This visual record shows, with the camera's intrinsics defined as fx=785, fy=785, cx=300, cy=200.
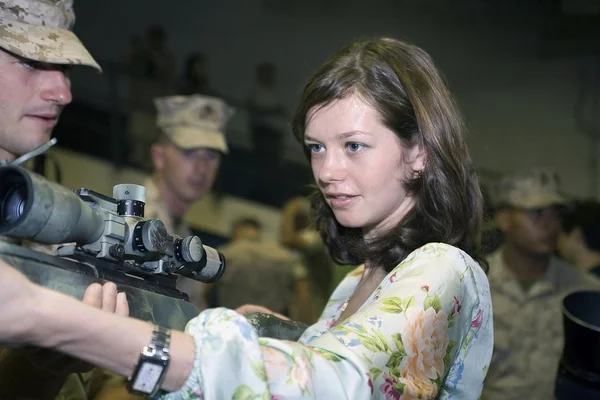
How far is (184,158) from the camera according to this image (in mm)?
3314

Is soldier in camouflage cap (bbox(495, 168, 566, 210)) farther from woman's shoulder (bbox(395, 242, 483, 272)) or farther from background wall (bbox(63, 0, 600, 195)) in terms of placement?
woman's shoulder (bbox(395, 242, 483, 272))

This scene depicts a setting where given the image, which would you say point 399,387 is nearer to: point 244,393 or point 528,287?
point 244,393

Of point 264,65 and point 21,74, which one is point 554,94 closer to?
point 264,65

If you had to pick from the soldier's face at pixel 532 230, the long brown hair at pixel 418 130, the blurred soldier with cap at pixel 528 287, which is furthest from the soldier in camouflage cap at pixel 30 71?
the soldier's face at pixel 532 230

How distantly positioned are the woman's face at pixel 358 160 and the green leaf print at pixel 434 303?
0.31 metres

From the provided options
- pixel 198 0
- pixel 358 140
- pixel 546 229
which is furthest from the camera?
pixel 198 0

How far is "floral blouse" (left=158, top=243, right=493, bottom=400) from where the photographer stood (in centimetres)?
108

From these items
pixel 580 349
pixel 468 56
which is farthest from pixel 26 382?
pixel 468 56

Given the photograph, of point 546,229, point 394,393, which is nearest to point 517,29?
point 546,229

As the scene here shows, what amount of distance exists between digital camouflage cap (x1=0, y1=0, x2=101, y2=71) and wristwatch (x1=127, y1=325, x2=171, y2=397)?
1021mm

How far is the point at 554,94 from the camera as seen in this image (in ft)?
17.9

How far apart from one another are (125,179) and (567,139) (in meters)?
3.04

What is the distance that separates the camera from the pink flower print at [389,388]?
3.98 feet

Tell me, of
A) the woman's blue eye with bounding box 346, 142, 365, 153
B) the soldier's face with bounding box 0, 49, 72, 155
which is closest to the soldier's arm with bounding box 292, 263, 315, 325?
the soldier's face with bounding box 0, 49, 72, 155
